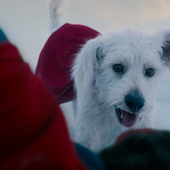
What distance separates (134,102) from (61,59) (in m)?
0.74

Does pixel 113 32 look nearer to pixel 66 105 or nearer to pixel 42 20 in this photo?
pixel 66 105

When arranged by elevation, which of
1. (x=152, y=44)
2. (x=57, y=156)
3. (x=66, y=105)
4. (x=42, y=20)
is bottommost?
(x=66, y=105)

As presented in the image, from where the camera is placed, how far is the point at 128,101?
1008 millimetres

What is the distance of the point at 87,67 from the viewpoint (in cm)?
116

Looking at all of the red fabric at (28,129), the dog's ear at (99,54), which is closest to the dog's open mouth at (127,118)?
the dog's ear at (99,54)

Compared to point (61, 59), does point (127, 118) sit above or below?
below

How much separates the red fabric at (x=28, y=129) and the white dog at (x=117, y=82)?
76cm

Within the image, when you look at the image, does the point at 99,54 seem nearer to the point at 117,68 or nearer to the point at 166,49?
the point at 117,68

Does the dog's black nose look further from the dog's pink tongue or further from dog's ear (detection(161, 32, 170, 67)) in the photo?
dog's ear (detection(161, 32, 170, 67))

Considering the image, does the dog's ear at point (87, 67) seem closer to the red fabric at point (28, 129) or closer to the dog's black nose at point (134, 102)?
the dog's black nose at point (134, 102)

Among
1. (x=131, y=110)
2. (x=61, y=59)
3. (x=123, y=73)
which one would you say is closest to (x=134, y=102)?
(x=131, y=110)

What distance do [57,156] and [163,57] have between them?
1242 millimetres

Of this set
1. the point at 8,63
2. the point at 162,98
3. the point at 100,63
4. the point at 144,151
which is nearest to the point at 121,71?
the point at 100,63

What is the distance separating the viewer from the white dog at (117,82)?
105 centimetres
